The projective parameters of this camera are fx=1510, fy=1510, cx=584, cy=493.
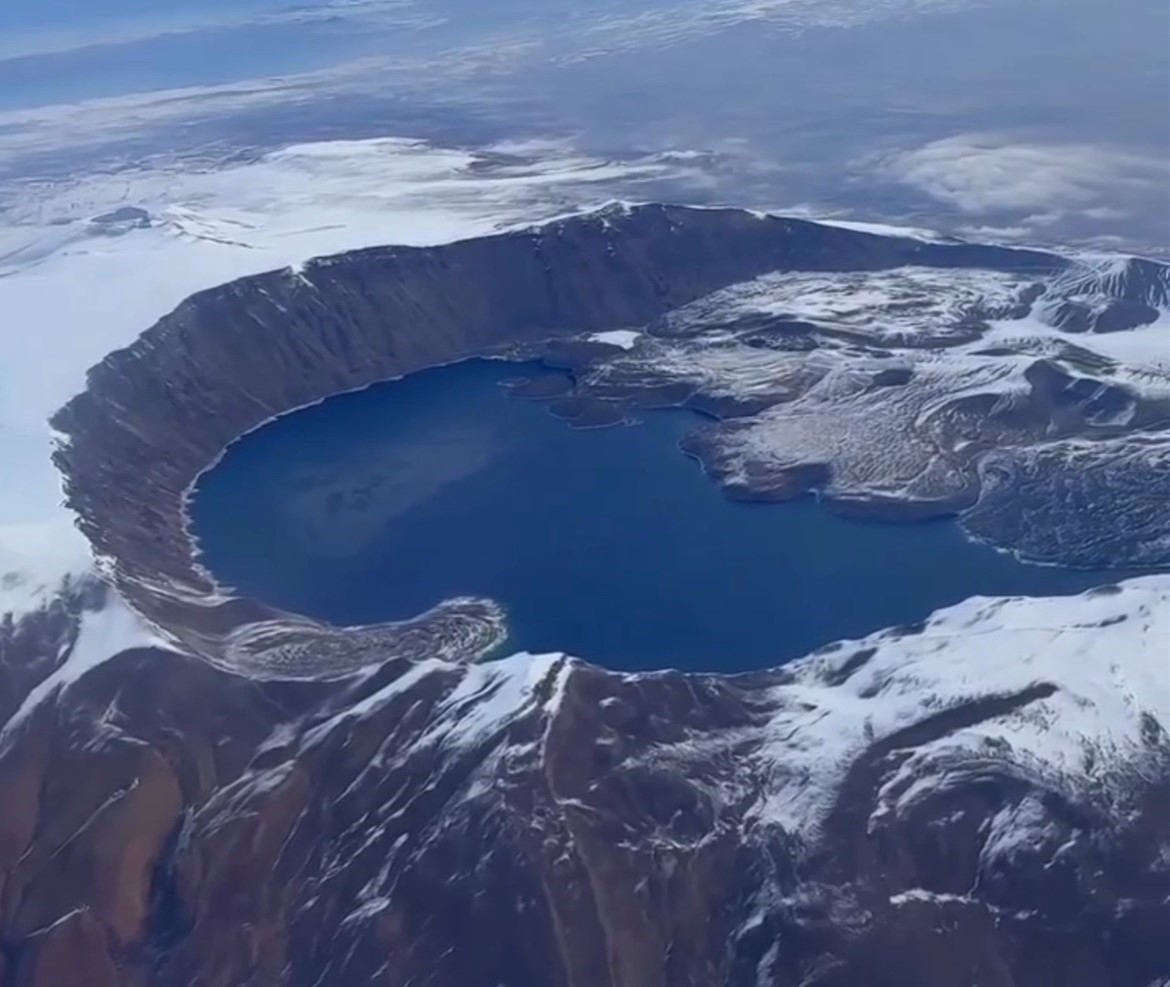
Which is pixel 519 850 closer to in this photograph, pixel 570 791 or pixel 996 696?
pixel 570 791

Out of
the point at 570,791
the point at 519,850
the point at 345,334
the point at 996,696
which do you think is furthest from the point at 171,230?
the point at 996,696

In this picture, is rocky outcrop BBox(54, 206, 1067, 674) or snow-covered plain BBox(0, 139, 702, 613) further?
snow-covered plain BBox(0, 139, 702, 613)

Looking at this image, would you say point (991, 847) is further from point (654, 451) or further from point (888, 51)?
point (888, 51)

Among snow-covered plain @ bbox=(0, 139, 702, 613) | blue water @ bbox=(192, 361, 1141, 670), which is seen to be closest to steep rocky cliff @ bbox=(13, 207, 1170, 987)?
blue water @ bbox=(192, 361, 1141, 670)

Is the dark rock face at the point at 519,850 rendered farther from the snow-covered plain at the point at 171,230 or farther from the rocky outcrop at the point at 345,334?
the snow-covered plain at the point at 171,230

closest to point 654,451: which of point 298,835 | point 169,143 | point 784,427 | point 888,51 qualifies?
point 784,427

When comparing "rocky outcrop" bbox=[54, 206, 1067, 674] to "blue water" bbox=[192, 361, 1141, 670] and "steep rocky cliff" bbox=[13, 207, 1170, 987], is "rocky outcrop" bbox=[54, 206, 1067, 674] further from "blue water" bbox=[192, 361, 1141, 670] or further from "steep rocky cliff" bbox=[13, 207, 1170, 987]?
"blue water" bbox=[192, 361, 1141, 670]

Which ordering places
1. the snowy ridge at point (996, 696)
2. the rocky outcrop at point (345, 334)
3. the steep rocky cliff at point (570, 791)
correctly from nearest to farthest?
1. the steep rocky cliff at point (570, 791)
2. the snowy ridge at point (996, 696)
3. the rocky outcrop at point (345, 334)

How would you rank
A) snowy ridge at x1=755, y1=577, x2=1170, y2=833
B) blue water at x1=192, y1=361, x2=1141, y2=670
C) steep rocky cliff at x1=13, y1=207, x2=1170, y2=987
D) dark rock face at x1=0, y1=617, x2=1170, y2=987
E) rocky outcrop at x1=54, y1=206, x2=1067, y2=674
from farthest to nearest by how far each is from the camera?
1. rocky outcrop at x1=54, y1=206, x2=1067, y2=674
2. blue water at x1=192, y1=361, x2=1141, y2=670
3. snowy ridge at x1=755, y1=577, x2=1170, y2=833
4. steep rocky cliff at x1=13, y1=207, x2=1170, y2=987
5. dark rock face at x1=0, y1=617, x2=1170, y2=987

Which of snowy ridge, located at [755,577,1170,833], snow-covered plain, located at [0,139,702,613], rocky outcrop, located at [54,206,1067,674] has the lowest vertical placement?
snowy ridge, located at [755,577,1170,833]

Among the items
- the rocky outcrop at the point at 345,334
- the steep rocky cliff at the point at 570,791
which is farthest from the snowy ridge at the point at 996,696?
the rocky outcrop at the point at 345,334
